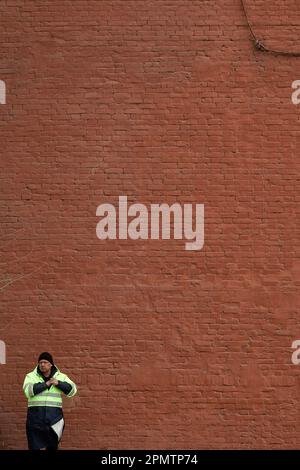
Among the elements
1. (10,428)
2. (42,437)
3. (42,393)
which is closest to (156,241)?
(42,393)

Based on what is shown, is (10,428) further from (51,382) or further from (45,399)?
(51,382)

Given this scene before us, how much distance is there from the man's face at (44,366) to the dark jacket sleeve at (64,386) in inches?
7.2

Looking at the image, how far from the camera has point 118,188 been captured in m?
10.9

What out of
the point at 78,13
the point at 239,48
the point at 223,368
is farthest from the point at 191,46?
the point at 223,368

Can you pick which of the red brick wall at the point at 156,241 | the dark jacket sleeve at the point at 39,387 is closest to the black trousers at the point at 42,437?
the dark jacket sleeve at the point at 39,387

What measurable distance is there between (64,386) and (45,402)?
0.90 ft

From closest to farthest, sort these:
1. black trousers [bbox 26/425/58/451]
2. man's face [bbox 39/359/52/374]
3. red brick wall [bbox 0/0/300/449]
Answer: man's face [bbox 39/359/52/374] < black trousers [bbox 26/425/58/451] < red brick wall [bbox 0/0/300/449]

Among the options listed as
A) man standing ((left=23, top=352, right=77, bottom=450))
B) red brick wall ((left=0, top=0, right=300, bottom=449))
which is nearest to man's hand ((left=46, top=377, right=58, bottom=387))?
man standing ((left=23, top=352, right=77, bottom=450))

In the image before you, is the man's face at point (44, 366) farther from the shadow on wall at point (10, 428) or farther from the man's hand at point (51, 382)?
the shadow on wall at point (10, 428)

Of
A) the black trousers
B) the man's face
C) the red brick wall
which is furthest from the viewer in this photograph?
the red brick wall

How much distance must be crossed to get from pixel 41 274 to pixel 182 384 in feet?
7.10

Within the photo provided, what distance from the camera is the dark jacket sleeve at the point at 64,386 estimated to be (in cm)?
946

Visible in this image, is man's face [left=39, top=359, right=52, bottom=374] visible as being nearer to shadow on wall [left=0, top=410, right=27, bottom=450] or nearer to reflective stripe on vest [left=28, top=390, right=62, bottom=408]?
reflective stripe on vest [left=28, top=390, right=62, bottom=408]

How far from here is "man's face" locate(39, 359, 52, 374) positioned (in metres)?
9.44
